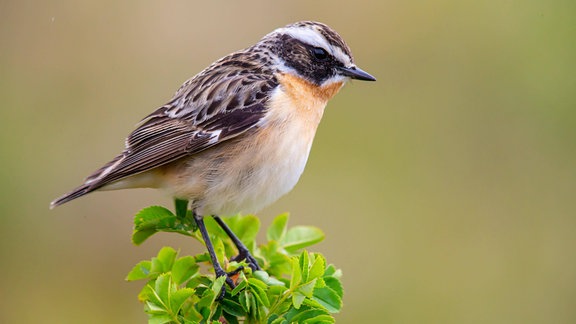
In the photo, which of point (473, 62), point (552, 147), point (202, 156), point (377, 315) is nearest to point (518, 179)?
point (552, 147)

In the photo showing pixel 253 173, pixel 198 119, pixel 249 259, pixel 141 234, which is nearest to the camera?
pixel 141 234

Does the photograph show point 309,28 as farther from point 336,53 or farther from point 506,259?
point 506,259

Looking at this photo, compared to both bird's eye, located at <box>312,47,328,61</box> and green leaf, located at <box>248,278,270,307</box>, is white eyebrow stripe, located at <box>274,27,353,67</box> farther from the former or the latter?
green leaf, located at <box>248,278,270,307</box>

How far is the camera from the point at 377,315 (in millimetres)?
8031

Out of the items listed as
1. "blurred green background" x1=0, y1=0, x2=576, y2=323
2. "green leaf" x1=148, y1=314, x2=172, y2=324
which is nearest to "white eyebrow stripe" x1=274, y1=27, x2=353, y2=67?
"green leaf" x1=148, y1=314, x2=172, y2=324

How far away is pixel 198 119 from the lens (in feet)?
18.4

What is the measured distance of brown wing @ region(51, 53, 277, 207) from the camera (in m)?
5.40

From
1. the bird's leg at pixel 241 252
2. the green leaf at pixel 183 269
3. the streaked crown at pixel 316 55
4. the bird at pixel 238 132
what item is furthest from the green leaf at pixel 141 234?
the streaked crown at pixel 316 55

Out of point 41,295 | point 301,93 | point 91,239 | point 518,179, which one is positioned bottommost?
point 41,295

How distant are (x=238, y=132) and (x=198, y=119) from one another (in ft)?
1.08

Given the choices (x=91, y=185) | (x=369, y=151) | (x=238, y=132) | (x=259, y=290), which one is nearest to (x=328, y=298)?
(x=259, y=290)

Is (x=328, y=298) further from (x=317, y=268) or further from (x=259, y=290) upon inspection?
(x=259, y=290)

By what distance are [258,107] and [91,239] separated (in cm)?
333

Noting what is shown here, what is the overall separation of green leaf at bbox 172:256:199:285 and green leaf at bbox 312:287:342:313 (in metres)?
0.65
